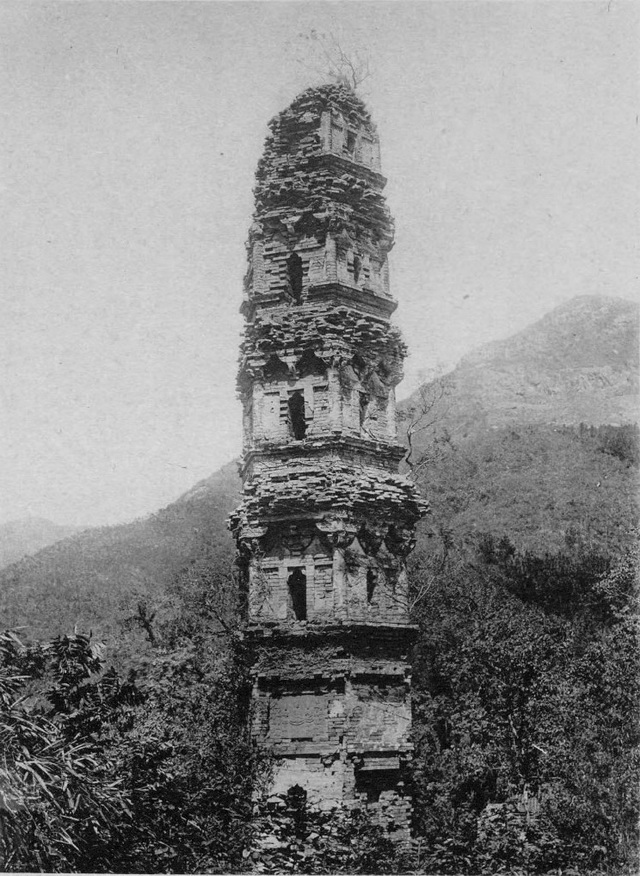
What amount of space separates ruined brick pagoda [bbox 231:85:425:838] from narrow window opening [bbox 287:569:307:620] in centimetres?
3

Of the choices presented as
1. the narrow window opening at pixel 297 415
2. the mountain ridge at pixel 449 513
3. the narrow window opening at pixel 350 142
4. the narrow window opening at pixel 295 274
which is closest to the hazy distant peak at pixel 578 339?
the mountain ridge at pixel 449 513

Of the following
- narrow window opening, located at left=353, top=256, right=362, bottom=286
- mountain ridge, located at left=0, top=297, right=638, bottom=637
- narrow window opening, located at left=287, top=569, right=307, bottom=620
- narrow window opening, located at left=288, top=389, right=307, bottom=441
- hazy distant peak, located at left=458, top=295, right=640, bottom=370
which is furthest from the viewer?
hazy distant peak, located at left=458, top=295, right=640, bottom=370

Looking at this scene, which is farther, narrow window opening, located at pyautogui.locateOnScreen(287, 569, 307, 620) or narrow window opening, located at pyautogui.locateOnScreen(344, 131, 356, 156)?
narrow window opening, located at pyautogui.locateOnScreen(344, 131, 356, 156)

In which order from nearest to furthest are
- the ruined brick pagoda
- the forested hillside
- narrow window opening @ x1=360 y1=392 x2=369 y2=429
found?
the forested hillside
the ruined brick pagoda
narrow window opening @ x1=360 y1=392 x2=369 y2=429

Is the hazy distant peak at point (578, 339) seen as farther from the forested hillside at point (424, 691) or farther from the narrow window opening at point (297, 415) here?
the narrow window opening at point (297, 415)

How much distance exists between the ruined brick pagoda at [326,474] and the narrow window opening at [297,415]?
0.10 feet

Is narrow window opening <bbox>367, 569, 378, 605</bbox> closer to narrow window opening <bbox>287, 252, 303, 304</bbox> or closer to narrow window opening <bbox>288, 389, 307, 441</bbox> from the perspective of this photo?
narrow window opening <bbox>288, 389, 307, 441</bbox>

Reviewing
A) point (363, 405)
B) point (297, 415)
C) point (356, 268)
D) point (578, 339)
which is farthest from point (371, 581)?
point (578, 339)

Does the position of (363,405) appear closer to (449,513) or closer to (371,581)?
(371,581)

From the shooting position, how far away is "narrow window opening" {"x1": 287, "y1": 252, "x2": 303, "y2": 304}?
66.7ft

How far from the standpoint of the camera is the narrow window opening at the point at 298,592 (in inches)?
704

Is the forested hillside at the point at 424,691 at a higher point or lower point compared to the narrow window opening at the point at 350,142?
lower

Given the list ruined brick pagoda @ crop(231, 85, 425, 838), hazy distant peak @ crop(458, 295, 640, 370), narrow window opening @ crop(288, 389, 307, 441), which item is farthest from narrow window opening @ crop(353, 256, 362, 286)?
hazy distant peak @ crop(458, 295, 640, 370)

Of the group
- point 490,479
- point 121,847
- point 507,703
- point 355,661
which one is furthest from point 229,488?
point 121,847
